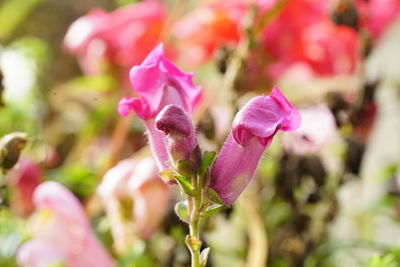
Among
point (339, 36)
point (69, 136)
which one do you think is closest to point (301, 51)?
point (339, 36)

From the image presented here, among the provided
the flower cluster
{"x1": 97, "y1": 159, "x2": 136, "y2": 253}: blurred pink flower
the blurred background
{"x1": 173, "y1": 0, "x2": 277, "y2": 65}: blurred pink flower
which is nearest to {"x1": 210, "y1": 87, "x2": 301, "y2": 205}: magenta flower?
the flower cluster

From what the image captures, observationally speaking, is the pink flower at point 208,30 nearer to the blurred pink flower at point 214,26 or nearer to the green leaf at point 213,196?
the blurred pink flower at point 214,26

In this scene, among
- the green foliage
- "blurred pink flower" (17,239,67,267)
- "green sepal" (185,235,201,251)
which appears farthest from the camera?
the green foliage

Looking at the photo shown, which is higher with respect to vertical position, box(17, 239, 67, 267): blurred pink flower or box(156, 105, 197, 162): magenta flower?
box(156, 105, 197, 162): magenta flower

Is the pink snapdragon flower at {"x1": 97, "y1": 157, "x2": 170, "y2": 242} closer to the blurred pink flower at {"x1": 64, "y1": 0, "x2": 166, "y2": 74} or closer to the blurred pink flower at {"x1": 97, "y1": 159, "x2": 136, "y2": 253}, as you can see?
the blurred pink flower at {"x1": 97, "y1": 159, "x2": 136, "y2": 253}

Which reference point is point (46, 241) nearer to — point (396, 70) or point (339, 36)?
point (339, 36)

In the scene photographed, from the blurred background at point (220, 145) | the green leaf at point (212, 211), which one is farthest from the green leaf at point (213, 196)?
the blurred background at point (220, 145)
